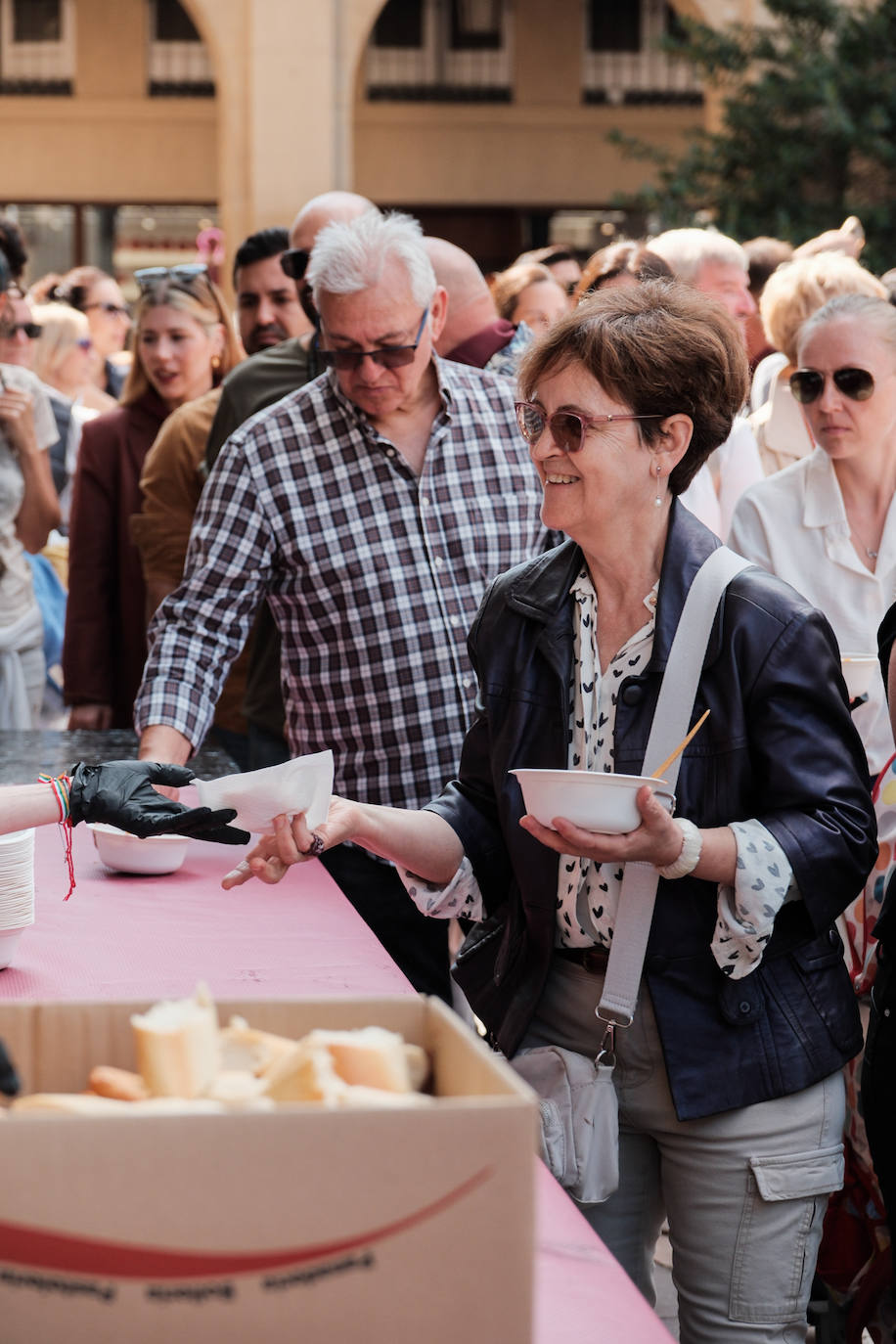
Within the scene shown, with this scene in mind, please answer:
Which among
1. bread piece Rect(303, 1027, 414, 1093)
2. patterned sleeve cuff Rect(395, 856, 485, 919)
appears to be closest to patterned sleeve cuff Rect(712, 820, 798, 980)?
patterned sleeve cuff Rect(395, 856, 485, 919)

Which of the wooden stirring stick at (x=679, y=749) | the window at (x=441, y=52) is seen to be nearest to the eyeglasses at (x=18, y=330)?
the wooden stirring stick at (x=679, y=749)

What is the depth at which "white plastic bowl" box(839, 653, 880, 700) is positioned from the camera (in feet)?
9.34

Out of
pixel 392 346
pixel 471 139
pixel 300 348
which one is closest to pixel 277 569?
pixel 392 346

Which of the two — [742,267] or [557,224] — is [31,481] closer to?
[742,267]

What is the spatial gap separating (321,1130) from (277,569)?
8.14 ft

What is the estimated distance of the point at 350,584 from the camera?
344 centimetres

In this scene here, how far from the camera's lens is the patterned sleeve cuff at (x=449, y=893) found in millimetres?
2385

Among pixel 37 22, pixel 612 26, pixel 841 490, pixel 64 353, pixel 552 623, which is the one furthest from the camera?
pixel 612 26

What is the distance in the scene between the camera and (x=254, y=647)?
4.32 metres

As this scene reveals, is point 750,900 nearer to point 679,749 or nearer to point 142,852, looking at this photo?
point 679,749

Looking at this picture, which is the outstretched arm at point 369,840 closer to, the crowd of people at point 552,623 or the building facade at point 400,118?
the crowd of people at point 552,623

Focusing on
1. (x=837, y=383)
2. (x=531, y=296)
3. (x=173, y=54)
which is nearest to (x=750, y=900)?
(x=837, y=383)

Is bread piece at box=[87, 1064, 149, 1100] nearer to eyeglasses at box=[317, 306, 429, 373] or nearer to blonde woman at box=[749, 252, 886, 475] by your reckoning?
eyeglasses at box=[317, 306, 429, 373]

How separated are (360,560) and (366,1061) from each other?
227 centimetres
